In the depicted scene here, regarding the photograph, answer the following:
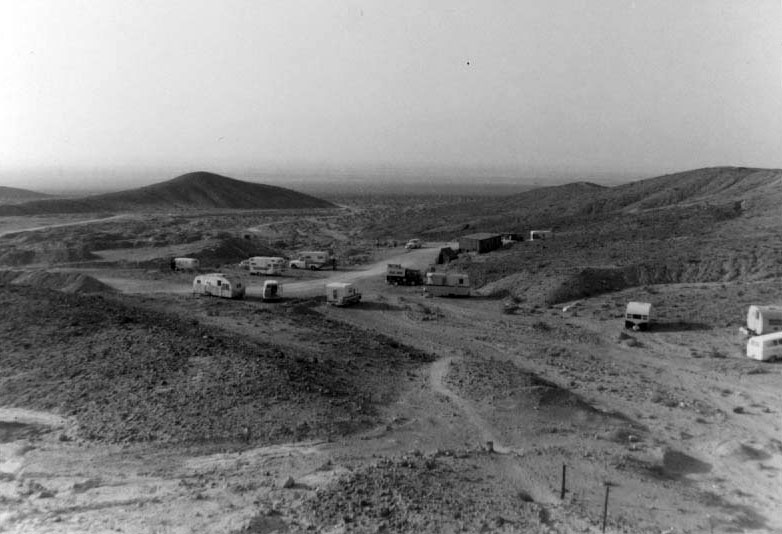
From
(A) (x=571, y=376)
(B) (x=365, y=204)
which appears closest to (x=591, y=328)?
(A) (x=571, y=376)

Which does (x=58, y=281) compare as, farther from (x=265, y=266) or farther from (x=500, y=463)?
(x=500, y=463)

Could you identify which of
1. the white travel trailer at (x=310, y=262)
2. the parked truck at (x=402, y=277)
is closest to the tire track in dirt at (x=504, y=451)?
the parked truck at (x=402, y=277)

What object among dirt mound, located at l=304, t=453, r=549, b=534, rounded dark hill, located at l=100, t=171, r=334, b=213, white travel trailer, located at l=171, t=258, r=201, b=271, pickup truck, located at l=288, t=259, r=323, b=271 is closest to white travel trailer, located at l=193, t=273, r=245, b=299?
white travel trailer, located at l=171, t=258, r=201, b=271

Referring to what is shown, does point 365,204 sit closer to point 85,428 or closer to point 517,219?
point 517,219

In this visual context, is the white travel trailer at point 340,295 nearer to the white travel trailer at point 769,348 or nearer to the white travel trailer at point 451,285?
the white travel trailer at point 451,285

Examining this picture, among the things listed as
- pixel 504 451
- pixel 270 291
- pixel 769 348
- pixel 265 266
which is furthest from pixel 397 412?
pixel 265 266

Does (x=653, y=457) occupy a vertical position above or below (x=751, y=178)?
below
